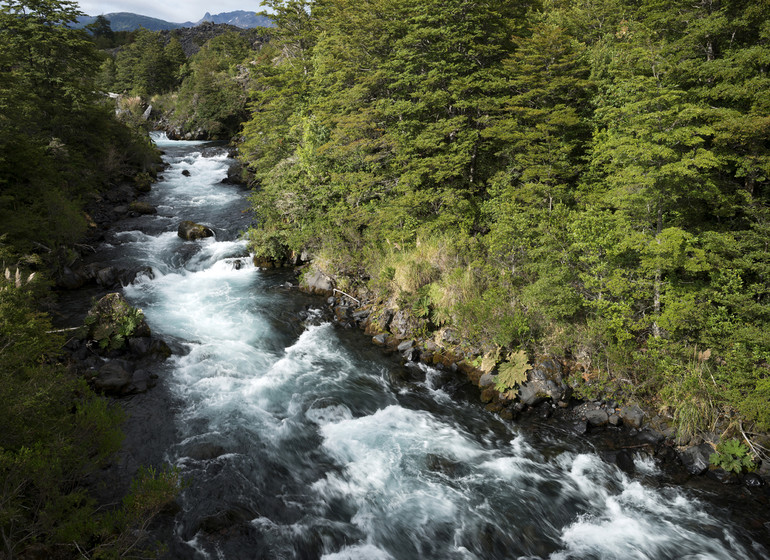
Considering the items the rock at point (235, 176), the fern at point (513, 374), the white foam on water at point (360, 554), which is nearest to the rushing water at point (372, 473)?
the white foam on water at point (360, 554)

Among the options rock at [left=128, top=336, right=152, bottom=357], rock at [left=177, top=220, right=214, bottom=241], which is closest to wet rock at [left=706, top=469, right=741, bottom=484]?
rock at [left=128, top=336, right=152, bottom=357]

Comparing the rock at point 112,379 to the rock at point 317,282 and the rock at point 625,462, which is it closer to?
the rock at point 317,282

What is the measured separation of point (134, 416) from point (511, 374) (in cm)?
984

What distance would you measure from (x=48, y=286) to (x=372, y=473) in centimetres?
1335

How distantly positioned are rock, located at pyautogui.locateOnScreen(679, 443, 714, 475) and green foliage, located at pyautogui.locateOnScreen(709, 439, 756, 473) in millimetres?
121

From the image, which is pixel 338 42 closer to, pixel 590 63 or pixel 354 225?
pixel 354 225

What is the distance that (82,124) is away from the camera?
76.8 feet

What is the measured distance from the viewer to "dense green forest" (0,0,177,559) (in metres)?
5.24

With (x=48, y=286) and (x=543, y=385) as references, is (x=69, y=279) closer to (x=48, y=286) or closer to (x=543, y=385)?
(x=48, y=286)

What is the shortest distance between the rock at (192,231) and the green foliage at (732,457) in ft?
74.7

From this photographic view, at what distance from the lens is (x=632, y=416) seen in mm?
9641

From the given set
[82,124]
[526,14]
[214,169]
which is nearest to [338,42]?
[526,14]

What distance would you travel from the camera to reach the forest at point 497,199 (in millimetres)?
8031

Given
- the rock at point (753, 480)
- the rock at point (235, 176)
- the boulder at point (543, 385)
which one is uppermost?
the rock at point (235, 176)
